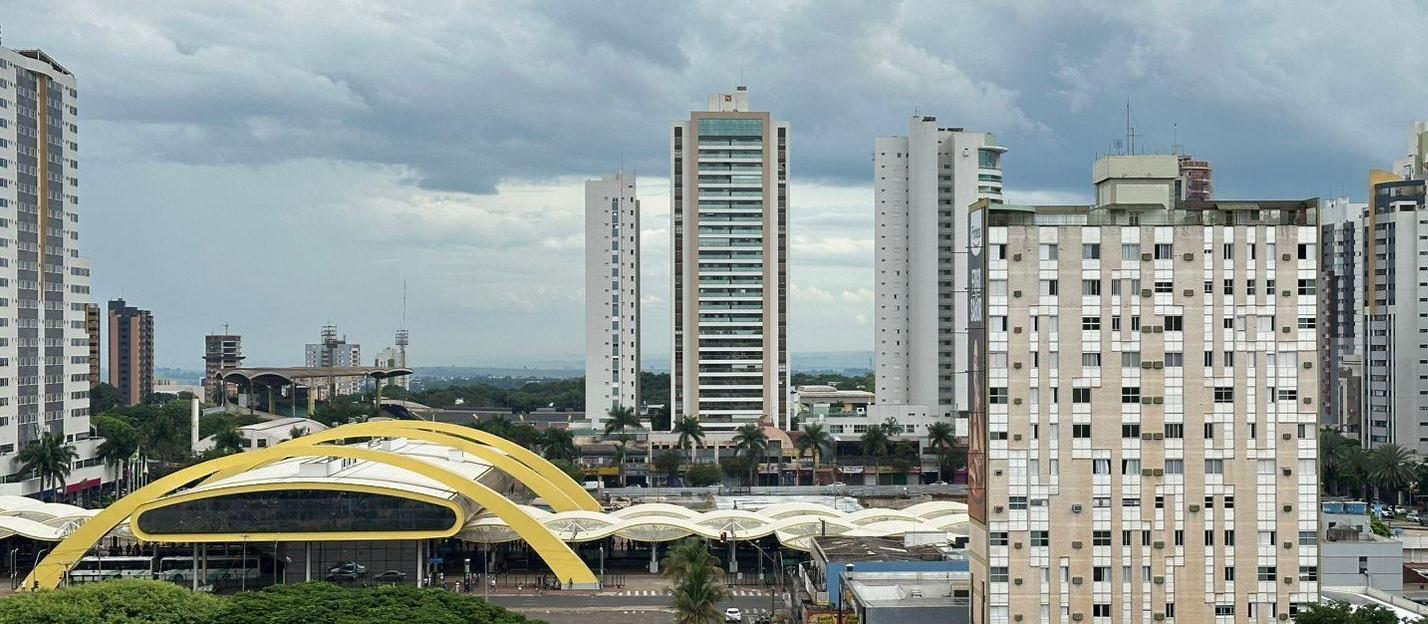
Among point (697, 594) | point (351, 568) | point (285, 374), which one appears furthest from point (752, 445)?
point (285, 374)

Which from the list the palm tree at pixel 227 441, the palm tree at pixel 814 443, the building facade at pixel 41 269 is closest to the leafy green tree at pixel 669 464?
the palm tree at pixel 814 443

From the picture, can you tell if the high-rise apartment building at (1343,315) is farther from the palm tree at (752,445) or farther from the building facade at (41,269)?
the building facade at (41,269)

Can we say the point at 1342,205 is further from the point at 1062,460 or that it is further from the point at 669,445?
the point at 1062,460

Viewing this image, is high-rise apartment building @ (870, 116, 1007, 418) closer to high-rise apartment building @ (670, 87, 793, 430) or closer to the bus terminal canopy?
high-rise apartment building @ (670, 87, 793, 430)

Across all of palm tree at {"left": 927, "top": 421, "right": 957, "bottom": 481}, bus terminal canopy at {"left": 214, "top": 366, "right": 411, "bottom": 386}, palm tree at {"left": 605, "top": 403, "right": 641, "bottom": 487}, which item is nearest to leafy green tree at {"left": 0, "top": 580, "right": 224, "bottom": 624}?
palm tree at {"left": 605, "top": 403, "right": 641, "bottom": 487}

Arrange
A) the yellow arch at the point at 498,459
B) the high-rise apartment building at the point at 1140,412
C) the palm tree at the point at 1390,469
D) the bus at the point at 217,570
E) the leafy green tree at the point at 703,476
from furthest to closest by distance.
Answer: the leafy green tree at the point at 703,476
the palm tree at the point at 1390,469
the yellow arch at the point at 498,459
the bus at the point at 217,570
the high-rise apartment building at the point at 1140,412
